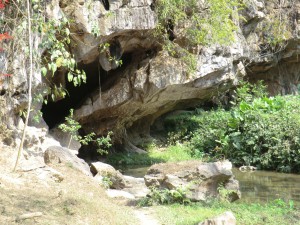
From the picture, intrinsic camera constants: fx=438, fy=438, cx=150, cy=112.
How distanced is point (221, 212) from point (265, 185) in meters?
4.76

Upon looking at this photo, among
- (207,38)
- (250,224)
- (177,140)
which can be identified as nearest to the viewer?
(250,224)

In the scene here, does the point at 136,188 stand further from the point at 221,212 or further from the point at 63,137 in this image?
the point at 63,137

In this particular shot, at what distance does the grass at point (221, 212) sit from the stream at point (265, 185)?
2.00 metres

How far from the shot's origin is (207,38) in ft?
39.9

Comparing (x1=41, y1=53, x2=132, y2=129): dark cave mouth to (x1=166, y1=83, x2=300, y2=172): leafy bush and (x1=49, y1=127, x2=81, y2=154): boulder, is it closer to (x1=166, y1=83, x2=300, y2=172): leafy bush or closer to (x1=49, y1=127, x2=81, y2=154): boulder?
(x1=49, y1=127, x2=81, y2=154): boulder

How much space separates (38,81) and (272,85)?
Result: 15.7 metres

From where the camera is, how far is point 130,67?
12422 millimetres

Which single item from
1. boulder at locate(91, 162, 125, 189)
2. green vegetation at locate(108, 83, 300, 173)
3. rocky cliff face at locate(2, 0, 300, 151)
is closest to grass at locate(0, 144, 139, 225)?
boulder at locate(91, 162, 125, 189)

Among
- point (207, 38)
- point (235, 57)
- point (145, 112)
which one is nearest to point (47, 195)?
point (207, 38)

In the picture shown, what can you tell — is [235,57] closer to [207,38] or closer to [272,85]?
[207,38]

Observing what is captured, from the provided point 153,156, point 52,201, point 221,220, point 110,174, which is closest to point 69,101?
point 153,156

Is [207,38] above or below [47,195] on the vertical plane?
above

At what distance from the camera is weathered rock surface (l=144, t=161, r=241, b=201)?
278 inches

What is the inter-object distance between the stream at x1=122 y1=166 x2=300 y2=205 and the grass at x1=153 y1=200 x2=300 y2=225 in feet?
6.57
